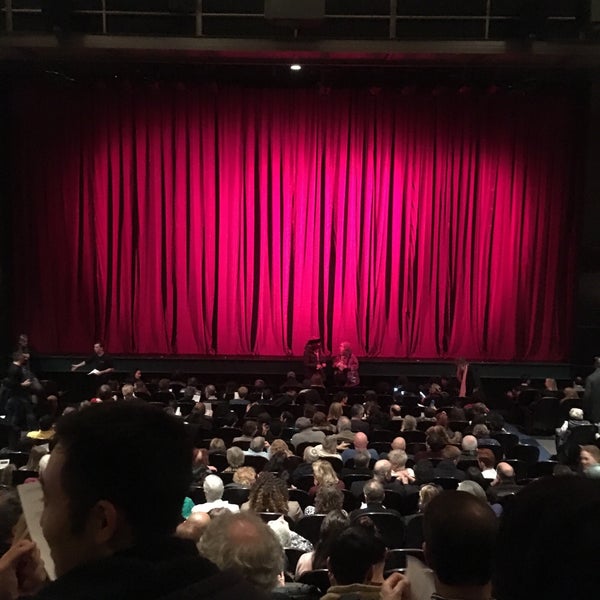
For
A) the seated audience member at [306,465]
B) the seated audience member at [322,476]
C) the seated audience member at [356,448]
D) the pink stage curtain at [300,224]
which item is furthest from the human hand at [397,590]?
the pink stage curtain at [300,224]

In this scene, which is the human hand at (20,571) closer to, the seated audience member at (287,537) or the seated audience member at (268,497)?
the seated audience member at (287,537)

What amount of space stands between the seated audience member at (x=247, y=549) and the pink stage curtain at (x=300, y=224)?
13.0 metres

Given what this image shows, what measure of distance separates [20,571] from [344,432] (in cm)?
692

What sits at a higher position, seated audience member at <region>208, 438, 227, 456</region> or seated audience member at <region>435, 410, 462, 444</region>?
seated audience member at <region>208, 438, 227, 456</region>

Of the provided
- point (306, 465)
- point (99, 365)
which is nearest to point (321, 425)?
point (306, 465)

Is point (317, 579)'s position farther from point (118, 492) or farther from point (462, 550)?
point (118, 492)

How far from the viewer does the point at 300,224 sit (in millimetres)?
15477

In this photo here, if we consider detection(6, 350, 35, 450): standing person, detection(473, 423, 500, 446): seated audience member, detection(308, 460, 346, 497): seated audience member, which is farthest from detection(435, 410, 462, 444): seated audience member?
detection(6, 350, 35, 450): standing person

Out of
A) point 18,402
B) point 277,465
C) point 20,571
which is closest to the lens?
point 20,571

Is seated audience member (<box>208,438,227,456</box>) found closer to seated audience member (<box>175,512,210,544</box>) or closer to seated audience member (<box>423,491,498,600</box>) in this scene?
seated audience member (<box>175,512,210,544</box>)

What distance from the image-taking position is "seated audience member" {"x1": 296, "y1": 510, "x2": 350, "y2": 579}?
158 inches

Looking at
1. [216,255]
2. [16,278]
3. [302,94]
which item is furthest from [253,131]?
[16,278]

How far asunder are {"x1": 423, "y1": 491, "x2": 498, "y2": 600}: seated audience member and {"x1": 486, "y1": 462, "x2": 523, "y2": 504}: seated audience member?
4232 millimetres

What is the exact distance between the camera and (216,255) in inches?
611
